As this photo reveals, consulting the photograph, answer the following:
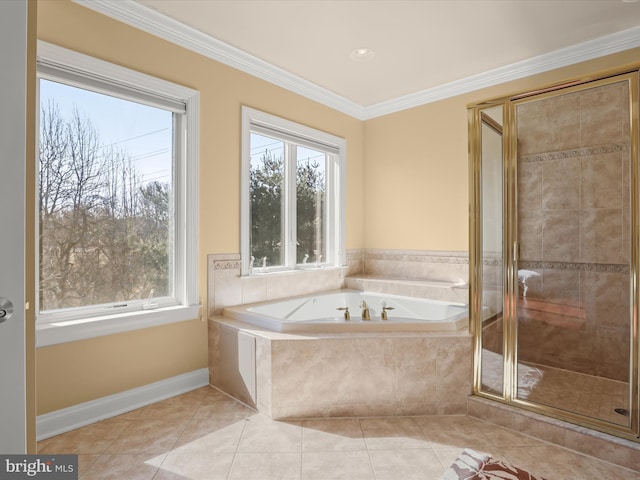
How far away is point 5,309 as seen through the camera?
3.44 ft

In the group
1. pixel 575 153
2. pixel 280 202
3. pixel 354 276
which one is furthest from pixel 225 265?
pixel 575 153

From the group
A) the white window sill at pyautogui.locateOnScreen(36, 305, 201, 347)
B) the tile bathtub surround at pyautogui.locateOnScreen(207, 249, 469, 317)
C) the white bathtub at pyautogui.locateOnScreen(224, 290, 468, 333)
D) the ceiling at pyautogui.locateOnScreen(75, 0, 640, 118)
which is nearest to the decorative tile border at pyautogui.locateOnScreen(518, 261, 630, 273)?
the white bathtub at pyautogui.locateOnScreen(224, 290, 468, 333)

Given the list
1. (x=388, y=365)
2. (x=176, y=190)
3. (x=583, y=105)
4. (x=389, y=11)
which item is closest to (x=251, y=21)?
(x=389, y=11)

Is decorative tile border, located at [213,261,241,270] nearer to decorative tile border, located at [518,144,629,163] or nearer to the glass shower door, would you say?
the glass shower door

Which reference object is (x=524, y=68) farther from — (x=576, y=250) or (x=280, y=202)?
(x=280, y=202)

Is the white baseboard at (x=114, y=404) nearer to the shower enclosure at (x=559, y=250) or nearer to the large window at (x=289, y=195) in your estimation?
the large window at (x=289, y=195)

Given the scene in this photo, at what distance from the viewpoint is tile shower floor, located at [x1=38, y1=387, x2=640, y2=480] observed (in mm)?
1760

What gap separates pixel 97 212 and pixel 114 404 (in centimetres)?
120

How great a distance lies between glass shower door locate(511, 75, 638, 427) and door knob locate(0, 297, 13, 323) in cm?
239

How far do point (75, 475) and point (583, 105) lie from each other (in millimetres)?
3060

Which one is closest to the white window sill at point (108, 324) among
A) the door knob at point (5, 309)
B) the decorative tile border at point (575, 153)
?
the door knob at point (5, 309)

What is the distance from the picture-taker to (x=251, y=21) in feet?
8.37

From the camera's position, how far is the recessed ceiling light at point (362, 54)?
2.95 metres

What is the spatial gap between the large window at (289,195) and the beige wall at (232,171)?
4.9 inches
